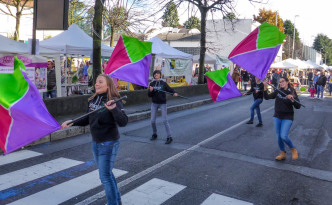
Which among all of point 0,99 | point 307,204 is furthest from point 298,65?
point 0,99

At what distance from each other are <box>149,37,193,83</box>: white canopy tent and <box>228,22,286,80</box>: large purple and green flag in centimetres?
1249

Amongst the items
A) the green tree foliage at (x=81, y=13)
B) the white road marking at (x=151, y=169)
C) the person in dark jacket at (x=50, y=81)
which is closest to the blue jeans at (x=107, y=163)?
the white road marking at (x=151, y=169)

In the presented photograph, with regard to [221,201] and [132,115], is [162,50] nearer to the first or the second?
[132,115]

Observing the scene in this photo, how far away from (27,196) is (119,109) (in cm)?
204

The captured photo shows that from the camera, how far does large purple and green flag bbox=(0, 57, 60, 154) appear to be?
12.3 feet

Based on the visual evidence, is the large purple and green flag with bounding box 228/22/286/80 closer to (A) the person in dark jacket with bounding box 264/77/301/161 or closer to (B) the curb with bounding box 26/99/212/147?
(A) the person in dark jacket with bounding box 264/77/301/161

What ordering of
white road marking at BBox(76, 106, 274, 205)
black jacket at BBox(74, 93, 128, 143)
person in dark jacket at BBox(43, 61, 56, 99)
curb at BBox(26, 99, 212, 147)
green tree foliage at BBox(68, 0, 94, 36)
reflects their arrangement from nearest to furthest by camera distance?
black jacket at BBox(74, 93, 128, 143) < white road marking at BBox(76, 106, 274, 205) < curb at BBox(26, 99, 212, 147) < person in dark jacket at BBox(43, 61, 56, 99) < green tree foliage at BBox(68, 0, 94, 36)

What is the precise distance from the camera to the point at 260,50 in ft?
21.7

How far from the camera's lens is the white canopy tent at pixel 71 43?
13.9 metres

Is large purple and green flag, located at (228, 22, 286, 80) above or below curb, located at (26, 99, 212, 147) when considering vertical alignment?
above

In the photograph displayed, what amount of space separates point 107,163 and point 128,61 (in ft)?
9.76

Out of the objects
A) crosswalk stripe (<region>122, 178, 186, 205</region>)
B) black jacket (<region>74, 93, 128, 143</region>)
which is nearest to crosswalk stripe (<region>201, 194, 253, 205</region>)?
crosswalk stripe (<region>122, 178, 186, 205</region>)

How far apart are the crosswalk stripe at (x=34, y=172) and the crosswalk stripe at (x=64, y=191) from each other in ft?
2.03

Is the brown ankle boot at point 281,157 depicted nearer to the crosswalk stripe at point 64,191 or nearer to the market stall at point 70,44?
the crosswalk stripe at point 64,191
